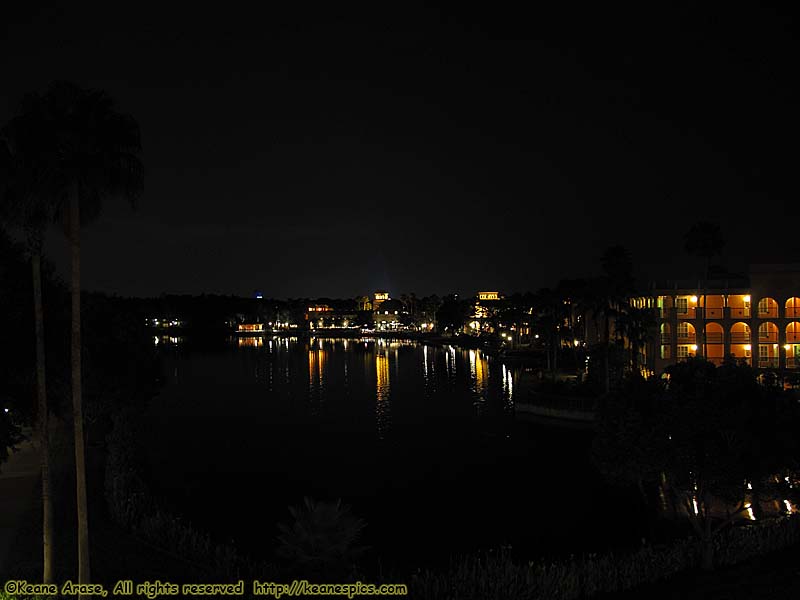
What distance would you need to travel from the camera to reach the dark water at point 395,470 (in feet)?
Result: 88.7

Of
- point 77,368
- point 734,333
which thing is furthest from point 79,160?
point 734,333

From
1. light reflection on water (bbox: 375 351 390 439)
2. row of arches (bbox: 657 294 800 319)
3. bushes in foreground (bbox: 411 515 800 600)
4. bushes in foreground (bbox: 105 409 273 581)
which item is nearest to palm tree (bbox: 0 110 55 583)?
bushes in foreground (bbox: 105 409 273 581)

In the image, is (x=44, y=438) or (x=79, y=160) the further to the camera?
(x=44, y=438)

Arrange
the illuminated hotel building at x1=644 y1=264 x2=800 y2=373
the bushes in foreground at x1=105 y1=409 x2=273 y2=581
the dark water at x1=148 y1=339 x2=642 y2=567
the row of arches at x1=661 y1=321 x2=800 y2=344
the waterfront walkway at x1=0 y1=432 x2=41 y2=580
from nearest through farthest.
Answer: the bushes in foreground at x1=105 y1=409 x2=273 y2=581
the waterfront walkway at x1=0 y1=432 x2=41 y2=580
the dark water at x1=148 y1=339 x2=642 y2=567
the illuminated hotel building at x1=644 y1=264 x2=800 y2=373
the row of arches at x1=661 y1=321 x2=800 y2=344

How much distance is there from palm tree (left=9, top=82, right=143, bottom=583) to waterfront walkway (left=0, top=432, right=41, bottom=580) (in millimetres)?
7239

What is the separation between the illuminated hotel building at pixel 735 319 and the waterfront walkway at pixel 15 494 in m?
55.2

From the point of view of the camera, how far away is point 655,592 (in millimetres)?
18297

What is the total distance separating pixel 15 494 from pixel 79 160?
55.7 feet

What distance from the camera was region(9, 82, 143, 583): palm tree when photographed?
1405 cm

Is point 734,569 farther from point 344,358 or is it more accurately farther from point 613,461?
point 344,358

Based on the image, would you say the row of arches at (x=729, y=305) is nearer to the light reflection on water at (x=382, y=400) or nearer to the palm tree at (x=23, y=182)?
the light reflection on water at (x=382, y=400)

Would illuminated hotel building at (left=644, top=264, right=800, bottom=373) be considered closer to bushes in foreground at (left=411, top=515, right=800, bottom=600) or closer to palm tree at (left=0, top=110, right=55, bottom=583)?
bushes in foreground at (left=411, top=515, right=800, bottom=600)

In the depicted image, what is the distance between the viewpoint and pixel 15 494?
25000 mm

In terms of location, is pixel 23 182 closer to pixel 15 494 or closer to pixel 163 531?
pixel 163 531
